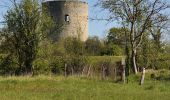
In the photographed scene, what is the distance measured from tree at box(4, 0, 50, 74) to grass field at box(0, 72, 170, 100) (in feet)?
28.8

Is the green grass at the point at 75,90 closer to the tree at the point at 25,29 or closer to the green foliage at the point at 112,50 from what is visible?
the tree at the point at 25,29

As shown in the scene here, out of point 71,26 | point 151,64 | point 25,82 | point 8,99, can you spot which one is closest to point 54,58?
point 151,64

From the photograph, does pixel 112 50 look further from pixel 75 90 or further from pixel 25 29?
pixel 75 90

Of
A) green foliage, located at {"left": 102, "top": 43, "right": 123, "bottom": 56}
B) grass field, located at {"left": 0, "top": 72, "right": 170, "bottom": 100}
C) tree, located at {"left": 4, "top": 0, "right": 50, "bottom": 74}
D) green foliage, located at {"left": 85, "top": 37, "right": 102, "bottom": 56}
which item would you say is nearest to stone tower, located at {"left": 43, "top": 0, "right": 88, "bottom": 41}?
green foliage, located at {"left": 85, "top": 37, "right": 102, "bottom": 56}

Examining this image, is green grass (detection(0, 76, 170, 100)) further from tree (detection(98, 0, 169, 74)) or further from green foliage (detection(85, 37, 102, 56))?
green foliage (detection(85, 37, 102, 56))

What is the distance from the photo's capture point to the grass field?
703 inches

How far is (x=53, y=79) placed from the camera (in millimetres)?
26703

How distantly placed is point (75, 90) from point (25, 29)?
593 inches

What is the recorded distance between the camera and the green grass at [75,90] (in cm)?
1784

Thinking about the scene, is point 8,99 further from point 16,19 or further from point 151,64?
point 151,64

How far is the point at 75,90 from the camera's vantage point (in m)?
21.3

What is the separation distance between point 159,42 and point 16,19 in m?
16.2

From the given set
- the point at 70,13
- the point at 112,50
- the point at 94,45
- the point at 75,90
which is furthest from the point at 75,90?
the point at 70,13

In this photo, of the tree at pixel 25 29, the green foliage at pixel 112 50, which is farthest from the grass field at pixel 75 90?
the green foliage at pixel 112 50
